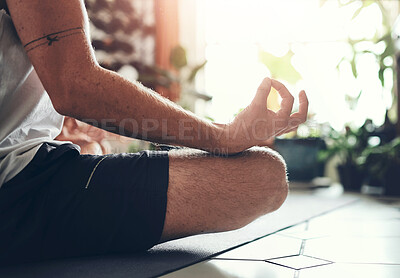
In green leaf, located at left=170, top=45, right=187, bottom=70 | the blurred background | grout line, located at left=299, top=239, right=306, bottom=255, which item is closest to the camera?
grout line, located at left=299, top=239, right=306, bottom=255

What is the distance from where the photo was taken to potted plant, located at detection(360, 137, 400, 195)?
2.42 metres

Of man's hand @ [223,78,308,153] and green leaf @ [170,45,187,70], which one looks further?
green leaf @ [170,45,187,70]

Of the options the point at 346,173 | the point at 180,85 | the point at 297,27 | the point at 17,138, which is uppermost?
the point at 297,27

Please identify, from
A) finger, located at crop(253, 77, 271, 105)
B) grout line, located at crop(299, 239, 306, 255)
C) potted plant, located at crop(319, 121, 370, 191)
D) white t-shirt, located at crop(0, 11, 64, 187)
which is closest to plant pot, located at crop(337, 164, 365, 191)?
potted plant, located at crop(319, 121, 370, 191)

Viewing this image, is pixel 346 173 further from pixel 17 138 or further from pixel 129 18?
pixel 17 138

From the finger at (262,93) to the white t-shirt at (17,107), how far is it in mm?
433

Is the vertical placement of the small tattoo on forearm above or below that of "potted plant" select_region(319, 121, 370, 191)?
above

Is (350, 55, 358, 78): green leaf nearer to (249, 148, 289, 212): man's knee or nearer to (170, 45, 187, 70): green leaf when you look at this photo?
(170, 45, 187, 70): green leaf

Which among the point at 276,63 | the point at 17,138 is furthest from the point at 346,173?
the point at 17,138

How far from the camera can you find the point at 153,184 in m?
0.84

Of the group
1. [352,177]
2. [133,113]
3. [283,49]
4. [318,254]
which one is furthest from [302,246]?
[283,49]

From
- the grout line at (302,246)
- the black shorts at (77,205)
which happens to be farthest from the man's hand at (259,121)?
the grout line at (302,246)

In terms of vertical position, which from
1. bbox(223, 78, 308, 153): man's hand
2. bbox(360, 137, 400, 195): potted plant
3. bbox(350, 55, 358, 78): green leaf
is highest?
bbox(350, 55, 358, 78): green leaf

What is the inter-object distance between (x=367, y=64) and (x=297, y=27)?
99cm
